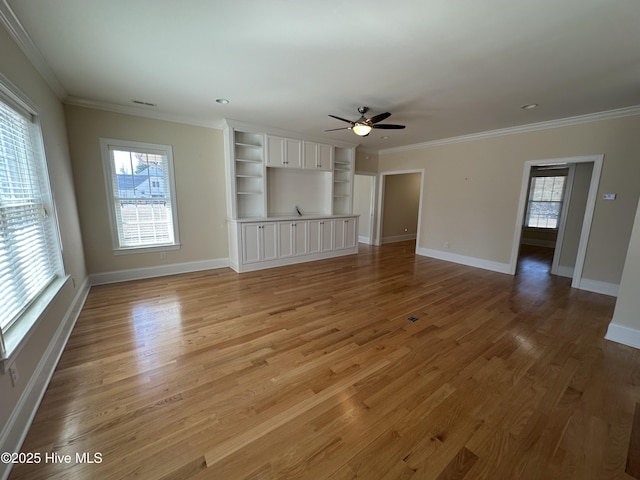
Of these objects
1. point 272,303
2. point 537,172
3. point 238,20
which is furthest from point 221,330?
point 537,172

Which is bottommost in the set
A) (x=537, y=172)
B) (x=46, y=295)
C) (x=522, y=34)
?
(x=46, y=295)

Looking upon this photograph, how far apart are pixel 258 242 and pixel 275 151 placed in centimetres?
175

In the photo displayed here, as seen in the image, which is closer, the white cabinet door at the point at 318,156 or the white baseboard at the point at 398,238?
the white cabinet door at the point at 318,156

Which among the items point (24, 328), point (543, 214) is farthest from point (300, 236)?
point (543, 214)

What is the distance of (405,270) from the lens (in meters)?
4.96

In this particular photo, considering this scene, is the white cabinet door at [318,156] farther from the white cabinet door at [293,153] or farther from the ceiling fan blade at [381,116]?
the ceiling fan blade at [381,116]

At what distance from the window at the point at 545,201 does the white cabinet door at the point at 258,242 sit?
697 cm

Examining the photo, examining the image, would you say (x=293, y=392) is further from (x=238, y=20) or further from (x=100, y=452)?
(x=238, y=20)

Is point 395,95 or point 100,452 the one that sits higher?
point 395,95

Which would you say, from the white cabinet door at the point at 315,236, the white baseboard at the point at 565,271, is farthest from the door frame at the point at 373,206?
the white baseboard at the point at 565,271

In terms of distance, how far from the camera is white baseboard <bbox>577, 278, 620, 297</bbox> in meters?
3.79

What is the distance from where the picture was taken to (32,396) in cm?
169

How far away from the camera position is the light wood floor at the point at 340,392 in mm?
1411

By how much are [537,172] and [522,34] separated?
21.9 feet
